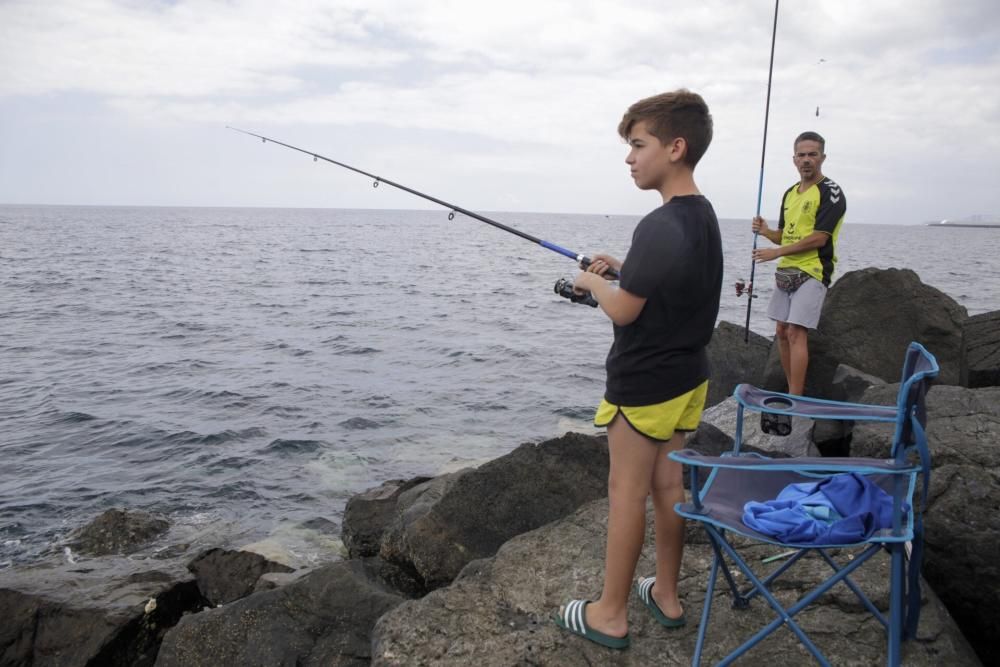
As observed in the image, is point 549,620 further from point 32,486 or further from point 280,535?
point 32,486

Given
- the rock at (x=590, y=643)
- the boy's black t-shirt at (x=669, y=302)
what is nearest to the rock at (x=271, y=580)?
the rock at (x=590, y=643)

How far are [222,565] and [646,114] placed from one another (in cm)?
465

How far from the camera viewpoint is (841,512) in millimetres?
2596

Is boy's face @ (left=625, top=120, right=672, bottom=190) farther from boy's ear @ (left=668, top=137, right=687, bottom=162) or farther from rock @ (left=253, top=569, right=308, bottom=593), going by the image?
rock @ (left=253, top=569, right=308, bottom=593)

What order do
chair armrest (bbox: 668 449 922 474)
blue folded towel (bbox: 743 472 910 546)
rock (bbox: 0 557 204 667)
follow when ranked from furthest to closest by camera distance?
rock (bbox: 0 557 204 667) < blue folded towel (bbox: 743 472 910 546) < chair armrest (bbox: 668 449 922 474)

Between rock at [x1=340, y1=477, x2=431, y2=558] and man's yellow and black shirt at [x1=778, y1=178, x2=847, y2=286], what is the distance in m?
3.82

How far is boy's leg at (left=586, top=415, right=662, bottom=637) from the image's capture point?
277 cm

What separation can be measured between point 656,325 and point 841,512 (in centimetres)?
88

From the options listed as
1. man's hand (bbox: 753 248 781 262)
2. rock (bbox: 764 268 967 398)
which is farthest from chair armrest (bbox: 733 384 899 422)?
rock (bbox: 764 268 967 398)

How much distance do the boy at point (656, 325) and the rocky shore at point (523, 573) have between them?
49 centimetres

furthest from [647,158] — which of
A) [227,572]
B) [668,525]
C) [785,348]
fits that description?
[227,572]

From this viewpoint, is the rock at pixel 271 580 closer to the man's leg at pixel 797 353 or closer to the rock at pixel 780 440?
the rock at pixel 780 440

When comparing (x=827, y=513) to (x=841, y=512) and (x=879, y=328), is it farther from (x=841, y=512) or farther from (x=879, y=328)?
(x=879, y=328)

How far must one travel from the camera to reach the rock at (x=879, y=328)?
7.18m
